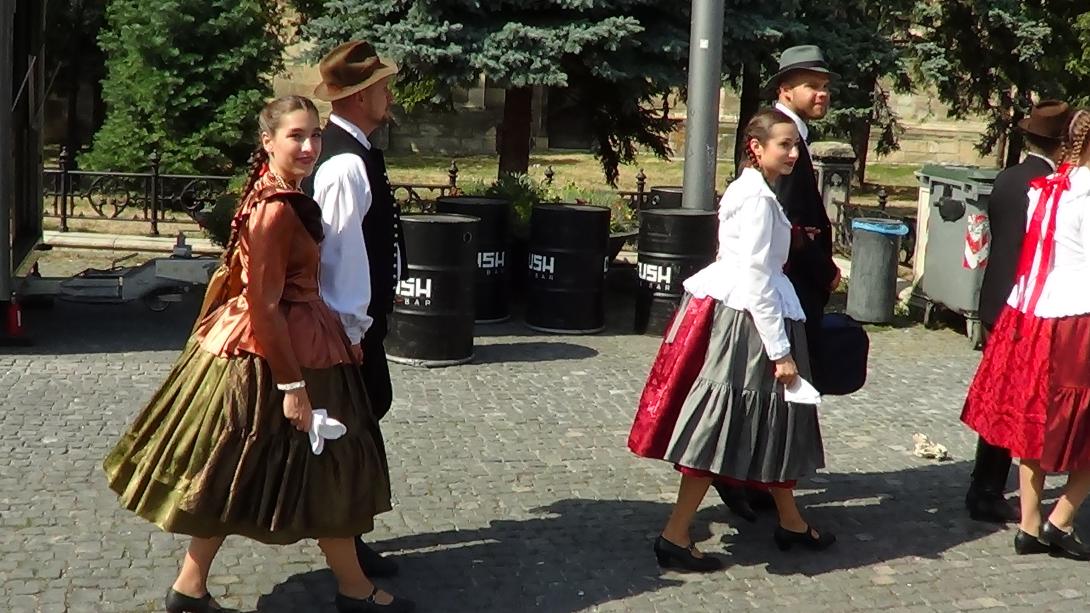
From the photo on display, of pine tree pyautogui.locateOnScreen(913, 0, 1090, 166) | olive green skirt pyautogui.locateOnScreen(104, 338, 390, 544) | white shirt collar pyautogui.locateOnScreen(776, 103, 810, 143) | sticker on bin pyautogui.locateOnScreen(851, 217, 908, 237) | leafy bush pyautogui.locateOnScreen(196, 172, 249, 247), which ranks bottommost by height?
olive green skirt pyautogui.locateOnScreen(104, 338, 390, 544)

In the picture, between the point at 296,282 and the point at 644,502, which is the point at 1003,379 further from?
the point at 296,282

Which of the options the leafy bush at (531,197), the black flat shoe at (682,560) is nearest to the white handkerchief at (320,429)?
the black flat shoe at (682,560)

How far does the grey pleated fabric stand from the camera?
5164 mm

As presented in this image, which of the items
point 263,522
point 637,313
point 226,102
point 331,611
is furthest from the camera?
point 226,102

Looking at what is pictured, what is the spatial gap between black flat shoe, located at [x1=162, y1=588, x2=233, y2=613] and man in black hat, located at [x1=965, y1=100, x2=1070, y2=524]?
341 cm

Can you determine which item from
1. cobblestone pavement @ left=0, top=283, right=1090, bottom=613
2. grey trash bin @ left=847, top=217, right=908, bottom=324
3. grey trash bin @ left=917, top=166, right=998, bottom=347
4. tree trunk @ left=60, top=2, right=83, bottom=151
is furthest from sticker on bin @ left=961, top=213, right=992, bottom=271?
tree trunk @ left=60, top=2, right=83, bottom=151

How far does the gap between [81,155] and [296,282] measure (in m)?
14.9

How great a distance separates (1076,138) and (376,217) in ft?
9.32

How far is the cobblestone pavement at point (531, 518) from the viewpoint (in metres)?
5.07

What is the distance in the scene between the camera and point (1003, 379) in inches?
226

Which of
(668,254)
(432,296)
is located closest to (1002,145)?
(668,254)

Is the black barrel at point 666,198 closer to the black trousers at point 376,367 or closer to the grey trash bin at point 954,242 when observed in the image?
the grey trash bin at point 954,242

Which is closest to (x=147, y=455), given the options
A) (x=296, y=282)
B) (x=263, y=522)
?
(x=263, y=522)

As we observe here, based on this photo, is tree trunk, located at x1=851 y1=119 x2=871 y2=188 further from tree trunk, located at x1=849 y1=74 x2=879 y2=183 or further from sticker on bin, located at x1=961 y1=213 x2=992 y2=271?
sticker on bin, located at x1=961 y1=213 x2=992 y2=271
